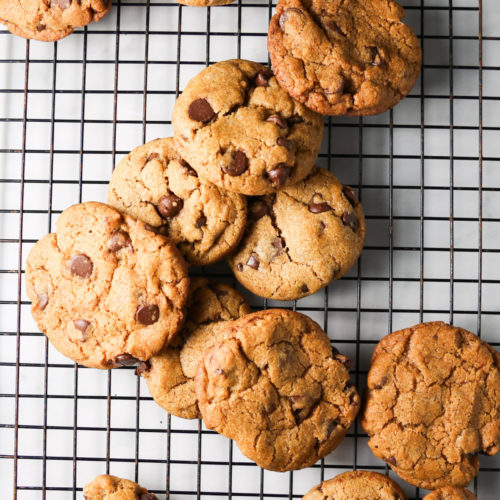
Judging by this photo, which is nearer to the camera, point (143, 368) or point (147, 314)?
point (147, 314)

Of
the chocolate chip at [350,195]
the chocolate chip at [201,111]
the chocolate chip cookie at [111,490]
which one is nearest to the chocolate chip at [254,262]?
the chocolate chip at [350,195]

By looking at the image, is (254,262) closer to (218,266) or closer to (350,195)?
(218,266)

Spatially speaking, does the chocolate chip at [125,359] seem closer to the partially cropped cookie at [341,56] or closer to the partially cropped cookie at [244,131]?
the partially cropped cookie at [244,131]

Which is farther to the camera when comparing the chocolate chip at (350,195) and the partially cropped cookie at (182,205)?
the chocolate chip at (350,195)

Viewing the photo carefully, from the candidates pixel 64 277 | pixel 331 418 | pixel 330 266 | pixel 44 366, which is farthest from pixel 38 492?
pixel 330 266

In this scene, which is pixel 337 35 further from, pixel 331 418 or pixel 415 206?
pixel 331 418

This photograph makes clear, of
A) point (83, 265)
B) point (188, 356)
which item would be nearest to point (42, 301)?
point (83, 265)

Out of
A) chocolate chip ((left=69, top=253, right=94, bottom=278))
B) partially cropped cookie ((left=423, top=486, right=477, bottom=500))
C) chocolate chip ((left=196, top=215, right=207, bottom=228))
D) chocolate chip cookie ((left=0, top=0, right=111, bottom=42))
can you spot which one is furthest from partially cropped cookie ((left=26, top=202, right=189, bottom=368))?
partially cropped cookie ((left=423, top=486, right=477, bottom=500))
